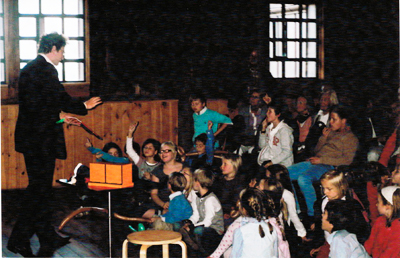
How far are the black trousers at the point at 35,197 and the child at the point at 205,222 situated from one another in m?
1.08

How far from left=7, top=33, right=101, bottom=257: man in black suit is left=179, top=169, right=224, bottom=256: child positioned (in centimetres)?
104

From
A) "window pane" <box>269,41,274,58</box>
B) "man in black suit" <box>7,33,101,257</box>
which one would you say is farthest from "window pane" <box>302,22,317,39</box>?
"man in black suit" <box>7,33,101,257</box>

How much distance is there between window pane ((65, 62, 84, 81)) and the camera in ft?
27.9

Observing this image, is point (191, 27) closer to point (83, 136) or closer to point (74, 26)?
point (74, 26)

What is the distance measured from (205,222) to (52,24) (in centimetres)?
464

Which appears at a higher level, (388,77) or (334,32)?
(334,32)

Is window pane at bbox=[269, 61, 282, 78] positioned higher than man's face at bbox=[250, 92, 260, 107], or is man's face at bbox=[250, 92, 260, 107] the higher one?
window pane at bbox=[269, 61, 282, 78]

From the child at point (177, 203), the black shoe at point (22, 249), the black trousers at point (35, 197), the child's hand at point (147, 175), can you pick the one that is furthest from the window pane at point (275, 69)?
the black shoe at point (22, 249)

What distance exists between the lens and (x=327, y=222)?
148 inches

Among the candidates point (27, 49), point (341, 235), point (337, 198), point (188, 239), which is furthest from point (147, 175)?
point (27, 49)

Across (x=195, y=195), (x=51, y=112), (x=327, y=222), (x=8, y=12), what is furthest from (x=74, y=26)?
(x=327, y=222)

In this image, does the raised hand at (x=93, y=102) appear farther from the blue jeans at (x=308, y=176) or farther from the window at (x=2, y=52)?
the window at (x=2, y=52)

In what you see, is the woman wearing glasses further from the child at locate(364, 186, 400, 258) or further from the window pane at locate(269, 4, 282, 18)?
the window pane at locate(269, 4, 282, 18)

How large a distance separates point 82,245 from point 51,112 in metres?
1.18
